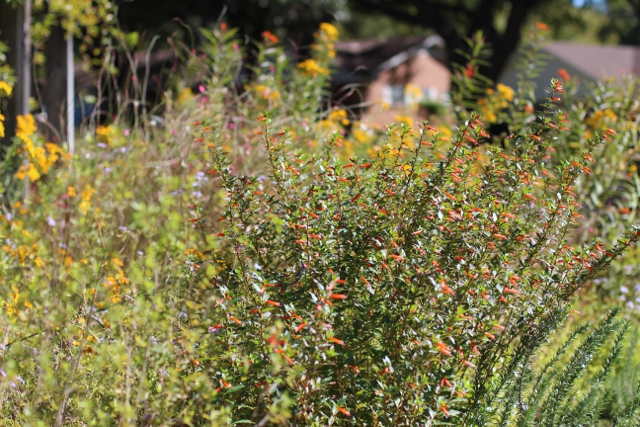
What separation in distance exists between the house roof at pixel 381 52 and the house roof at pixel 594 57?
520cm

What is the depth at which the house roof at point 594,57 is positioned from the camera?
26422 mm

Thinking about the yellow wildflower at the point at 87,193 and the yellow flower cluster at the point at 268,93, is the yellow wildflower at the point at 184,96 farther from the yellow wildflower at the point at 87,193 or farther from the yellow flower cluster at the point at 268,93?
the yellow wildflower at the point at 87,193

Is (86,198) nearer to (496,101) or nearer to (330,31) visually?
(330,31)

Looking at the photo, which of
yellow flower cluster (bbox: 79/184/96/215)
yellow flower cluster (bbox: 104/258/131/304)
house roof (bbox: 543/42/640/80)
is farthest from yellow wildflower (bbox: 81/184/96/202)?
house roof (bbox: 543/42/640/80)

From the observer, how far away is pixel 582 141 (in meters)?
4.89

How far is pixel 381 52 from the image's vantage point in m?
23.0

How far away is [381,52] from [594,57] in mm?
9440

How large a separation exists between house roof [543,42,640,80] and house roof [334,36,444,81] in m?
5.20

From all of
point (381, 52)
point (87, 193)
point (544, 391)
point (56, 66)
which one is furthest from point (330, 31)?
point (381, 52)

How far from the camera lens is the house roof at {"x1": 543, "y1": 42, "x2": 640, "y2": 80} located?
26422mm

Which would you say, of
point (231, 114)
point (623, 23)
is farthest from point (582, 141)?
point (623, 23)

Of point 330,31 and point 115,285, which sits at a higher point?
point 330,31

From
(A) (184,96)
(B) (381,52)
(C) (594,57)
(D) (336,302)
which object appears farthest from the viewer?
(C) (594,57)

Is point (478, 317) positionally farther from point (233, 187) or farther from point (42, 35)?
point (42, 35)
